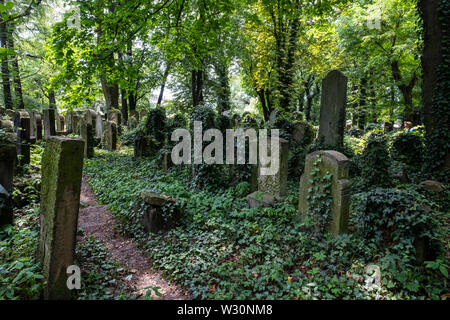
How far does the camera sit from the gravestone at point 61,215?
9.07 feet

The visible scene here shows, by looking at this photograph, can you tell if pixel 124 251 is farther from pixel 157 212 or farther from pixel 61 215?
pixel 61 215

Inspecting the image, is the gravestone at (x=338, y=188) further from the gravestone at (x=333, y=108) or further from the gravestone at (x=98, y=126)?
the gravestone at (x=98, y=126)

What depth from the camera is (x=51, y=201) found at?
2869mm

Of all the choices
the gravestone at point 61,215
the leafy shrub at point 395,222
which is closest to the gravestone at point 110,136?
the gravestone at point 61,215

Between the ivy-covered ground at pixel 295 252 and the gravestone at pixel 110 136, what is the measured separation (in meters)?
8.03

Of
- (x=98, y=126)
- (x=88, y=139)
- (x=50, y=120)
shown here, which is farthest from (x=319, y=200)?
(x=98, y=126)

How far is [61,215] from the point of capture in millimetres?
2801

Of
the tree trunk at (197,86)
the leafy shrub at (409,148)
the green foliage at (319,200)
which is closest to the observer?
the green foliage at (319,200)

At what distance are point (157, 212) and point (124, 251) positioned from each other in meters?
0.89

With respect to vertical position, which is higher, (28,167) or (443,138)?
(443,138)

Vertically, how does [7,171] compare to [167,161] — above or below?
below
